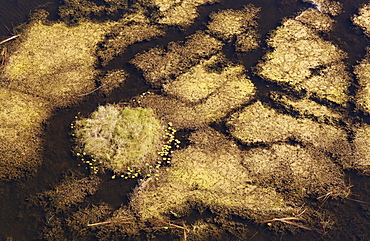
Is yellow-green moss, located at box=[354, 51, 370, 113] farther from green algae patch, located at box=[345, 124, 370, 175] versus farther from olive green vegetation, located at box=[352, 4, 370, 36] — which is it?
olive green vegetation, located at box=[352, 4, 370, 36]

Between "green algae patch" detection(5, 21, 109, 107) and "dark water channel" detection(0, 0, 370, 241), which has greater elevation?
"green algae patch" detection(5, 21, 109, 107)

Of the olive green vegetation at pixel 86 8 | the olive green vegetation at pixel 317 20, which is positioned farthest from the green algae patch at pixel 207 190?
the olive green vegetation at pixel 86 8

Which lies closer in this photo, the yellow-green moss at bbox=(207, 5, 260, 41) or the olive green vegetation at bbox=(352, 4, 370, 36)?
the yellow-green moss at bbox=(207, 5, 260, 41)

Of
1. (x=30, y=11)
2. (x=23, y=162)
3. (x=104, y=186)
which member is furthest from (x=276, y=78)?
(x=30, y=11)

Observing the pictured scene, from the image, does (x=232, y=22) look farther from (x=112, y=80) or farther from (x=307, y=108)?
(x=112, y=80)

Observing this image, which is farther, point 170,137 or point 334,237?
point 170,137

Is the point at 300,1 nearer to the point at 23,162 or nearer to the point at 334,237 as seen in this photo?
the point at 334,237

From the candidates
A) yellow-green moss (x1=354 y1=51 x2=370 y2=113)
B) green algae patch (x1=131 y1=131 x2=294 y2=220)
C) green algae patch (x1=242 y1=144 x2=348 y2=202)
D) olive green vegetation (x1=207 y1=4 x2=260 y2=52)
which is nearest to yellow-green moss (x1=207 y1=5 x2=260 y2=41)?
olive green vegetation (x1=207 y1=4 x2=260 y2=52)

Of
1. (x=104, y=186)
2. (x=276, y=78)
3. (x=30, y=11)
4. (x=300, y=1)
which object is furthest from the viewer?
(x=300, y=1)
